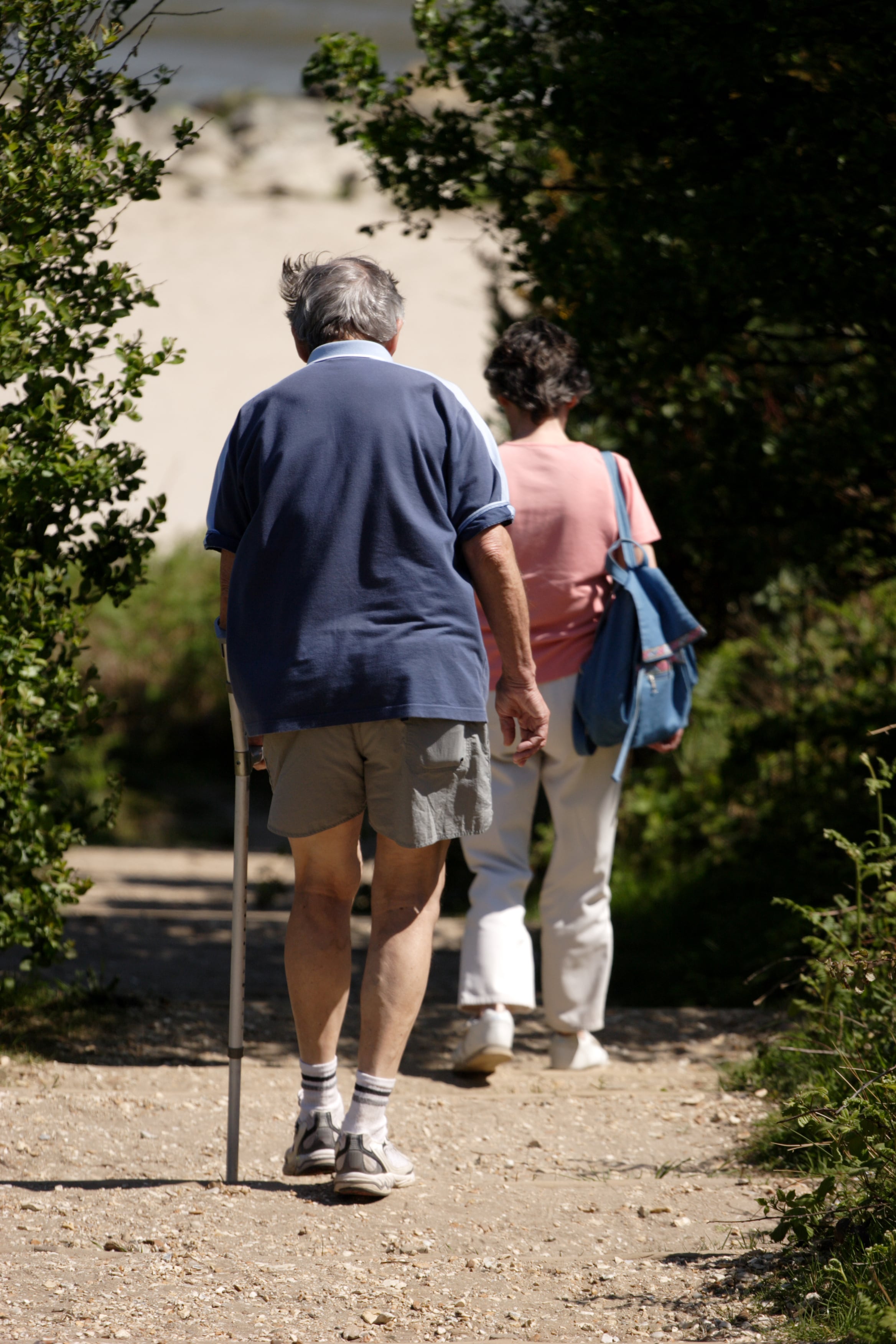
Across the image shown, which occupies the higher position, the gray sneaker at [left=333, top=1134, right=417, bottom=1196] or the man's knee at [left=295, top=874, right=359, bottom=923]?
the man's knee at [left=295, top=874, right=359, bottom=923]

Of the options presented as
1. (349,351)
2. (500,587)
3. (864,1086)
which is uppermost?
(349,351)

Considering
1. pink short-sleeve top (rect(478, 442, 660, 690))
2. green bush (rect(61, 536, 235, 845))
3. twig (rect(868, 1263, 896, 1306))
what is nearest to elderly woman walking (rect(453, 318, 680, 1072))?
pink short-sleeve top (rect(478, 442, 660, 690))

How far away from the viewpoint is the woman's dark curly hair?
408 cm

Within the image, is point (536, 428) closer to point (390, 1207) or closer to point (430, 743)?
point (430, 743)

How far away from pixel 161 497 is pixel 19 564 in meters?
0.45

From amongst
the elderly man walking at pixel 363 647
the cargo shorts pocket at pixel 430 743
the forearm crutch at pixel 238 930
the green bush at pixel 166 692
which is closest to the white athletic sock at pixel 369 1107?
the elderly man walking at pixel 363 647

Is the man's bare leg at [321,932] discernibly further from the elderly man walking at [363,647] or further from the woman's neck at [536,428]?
the woman's neck at [536,428]

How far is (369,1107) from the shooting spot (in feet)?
9.49

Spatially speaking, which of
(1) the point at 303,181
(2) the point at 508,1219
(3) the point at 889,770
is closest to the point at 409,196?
(3) the point at 889,770

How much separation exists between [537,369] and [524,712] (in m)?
1.41

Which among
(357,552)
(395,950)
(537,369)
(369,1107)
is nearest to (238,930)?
(395,950)

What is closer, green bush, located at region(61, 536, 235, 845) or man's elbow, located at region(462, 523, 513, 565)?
man's elbow, located at region(462, 523, 513, 565)

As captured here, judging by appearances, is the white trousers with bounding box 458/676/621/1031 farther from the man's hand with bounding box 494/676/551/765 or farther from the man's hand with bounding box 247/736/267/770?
the man's hand with bounding box 247/736/267/770

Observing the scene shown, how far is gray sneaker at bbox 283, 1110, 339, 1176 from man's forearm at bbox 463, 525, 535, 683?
107 centimetres
